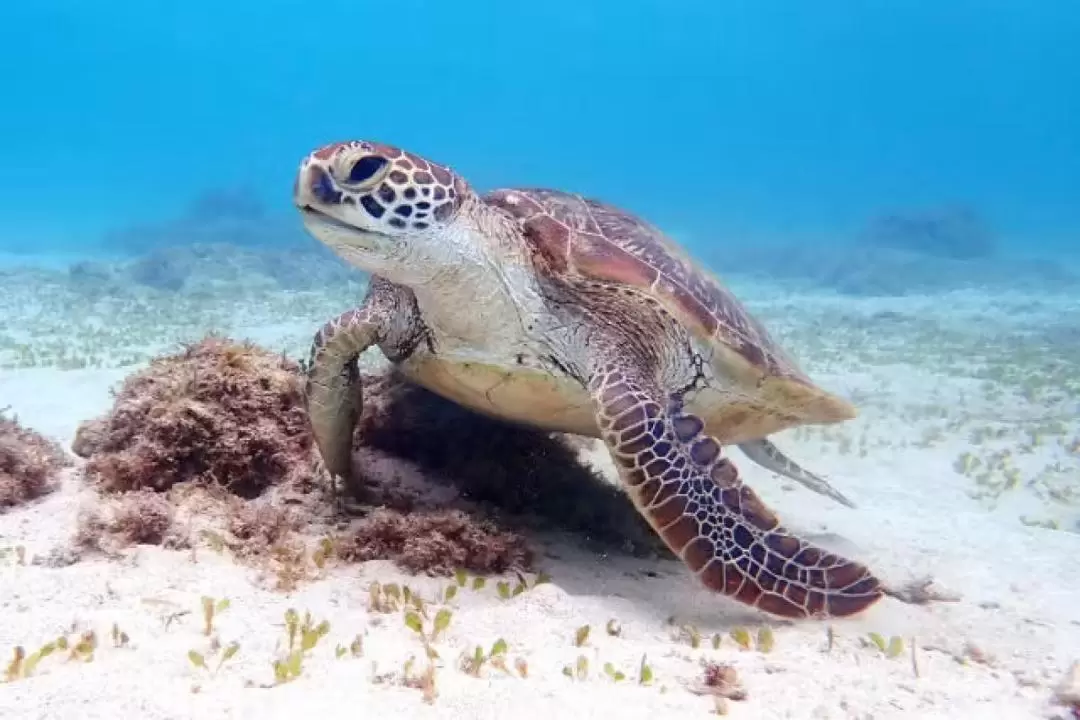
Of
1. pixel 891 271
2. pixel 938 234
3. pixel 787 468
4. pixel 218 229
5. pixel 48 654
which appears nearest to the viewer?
pixel 48 654

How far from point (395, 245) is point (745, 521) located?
84.0 inches

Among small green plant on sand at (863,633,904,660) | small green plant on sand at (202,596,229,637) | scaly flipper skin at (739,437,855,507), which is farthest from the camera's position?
scaly flipper skin at (739,437,855,507)

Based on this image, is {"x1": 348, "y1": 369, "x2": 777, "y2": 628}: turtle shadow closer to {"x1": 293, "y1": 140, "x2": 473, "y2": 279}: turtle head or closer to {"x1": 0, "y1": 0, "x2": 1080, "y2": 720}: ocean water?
{"x1": 0, "y1": 0, "x2": 1080, "y2": 720}: ocean water

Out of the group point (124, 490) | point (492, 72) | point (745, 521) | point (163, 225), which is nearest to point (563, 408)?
point (745, 521)

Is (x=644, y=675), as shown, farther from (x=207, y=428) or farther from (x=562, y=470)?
(x=207, y=428)

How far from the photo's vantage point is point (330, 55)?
585ft

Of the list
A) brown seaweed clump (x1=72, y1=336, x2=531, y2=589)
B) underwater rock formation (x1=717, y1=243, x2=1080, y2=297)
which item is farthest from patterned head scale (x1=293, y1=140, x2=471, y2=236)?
underwater rock formation (x1=717, y1=243, x2=1080, y2=297)

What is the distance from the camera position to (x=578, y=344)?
4184 mm

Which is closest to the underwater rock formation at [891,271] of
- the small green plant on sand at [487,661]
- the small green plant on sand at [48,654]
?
the small green plant on sand at [487,661]

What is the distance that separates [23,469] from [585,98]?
558 ft

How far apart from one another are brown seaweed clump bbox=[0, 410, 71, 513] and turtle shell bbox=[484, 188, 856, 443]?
3.00m

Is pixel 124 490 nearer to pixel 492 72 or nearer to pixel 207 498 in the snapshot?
pixel 207 498

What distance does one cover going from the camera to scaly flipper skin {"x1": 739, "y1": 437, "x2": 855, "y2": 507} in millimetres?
6035

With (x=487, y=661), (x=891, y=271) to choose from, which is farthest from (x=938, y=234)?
(x=487, y=661)
